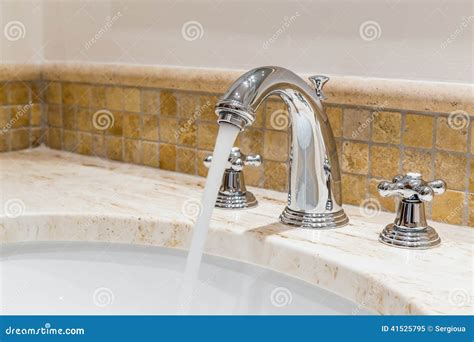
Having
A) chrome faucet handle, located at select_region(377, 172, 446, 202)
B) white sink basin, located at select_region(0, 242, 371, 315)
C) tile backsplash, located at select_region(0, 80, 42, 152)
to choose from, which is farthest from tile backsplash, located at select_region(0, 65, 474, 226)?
white sink basin, located at select_region(0, 242, 371, 315)

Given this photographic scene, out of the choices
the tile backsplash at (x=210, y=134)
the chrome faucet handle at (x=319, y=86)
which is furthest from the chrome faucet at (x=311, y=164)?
the tile backsplash at (x=210, y=134)

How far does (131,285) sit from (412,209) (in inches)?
13.6

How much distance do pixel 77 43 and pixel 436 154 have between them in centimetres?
73

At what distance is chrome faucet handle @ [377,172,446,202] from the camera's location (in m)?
0.79

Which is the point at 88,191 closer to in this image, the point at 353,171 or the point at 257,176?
the point at 257,176

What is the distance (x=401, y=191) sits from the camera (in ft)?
2.63

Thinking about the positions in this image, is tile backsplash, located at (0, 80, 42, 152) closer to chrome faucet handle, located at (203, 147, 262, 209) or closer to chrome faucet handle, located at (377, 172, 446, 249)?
chrome faucet handle, located at (203, 147, 262, 209)

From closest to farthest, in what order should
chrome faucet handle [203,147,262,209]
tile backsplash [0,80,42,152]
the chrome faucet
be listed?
Result: the chrome faucet, chrome faucet handle [203,147,262,209], tile backsplash [0,80,42,152]

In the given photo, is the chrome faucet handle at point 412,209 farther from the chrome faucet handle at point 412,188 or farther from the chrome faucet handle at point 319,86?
the chrome faucet handle at point 319,86

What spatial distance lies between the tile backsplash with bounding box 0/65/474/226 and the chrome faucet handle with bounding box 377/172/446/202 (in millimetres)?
102

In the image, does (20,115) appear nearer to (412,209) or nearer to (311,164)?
(311,164)

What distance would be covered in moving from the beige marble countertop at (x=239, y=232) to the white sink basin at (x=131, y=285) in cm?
1

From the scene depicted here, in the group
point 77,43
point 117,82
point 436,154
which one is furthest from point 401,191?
point 77,43

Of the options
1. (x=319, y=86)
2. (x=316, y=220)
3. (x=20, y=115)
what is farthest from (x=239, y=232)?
(x=20, y=115)
